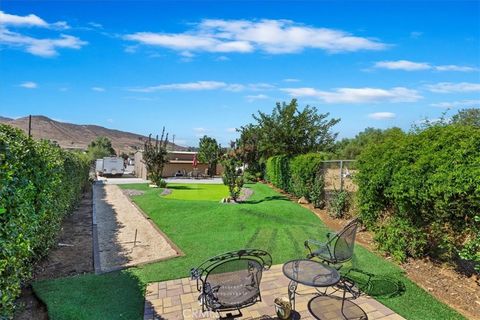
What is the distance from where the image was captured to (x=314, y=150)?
1920 cm

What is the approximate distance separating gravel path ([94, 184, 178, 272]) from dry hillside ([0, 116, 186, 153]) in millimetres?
36176

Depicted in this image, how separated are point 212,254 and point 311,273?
3111 millimetres

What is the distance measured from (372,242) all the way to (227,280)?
213 inches

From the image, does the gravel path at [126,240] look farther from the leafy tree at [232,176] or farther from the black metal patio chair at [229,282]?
the leafy tree at [232,176]

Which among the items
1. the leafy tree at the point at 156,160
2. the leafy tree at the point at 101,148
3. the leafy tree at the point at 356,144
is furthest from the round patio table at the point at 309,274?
the leafy tree at the point at 101,148

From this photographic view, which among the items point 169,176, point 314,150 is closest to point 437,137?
point 314,150

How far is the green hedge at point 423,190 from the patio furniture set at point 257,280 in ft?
5.82

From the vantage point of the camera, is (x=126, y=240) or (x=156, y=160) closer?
(x=126, y=240)

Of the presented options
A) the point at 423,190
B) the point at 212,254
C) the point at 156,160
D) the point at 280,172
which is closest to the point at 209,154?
the point at 156,160

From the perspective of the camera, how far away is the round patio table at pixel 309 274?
4.06 meters

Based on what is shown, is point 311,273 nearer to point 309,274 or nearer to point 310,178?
point 309,274

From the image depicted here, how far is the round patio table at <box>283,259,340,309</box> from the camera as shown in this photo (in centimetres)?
406

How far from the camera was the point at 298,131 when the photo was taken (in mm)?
18672

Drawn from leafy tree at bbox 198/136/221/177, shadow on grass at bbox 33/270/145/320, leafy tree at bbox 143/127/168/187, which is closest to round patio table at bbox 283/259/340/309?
shadow on grass at bbox 33/270/145/320
